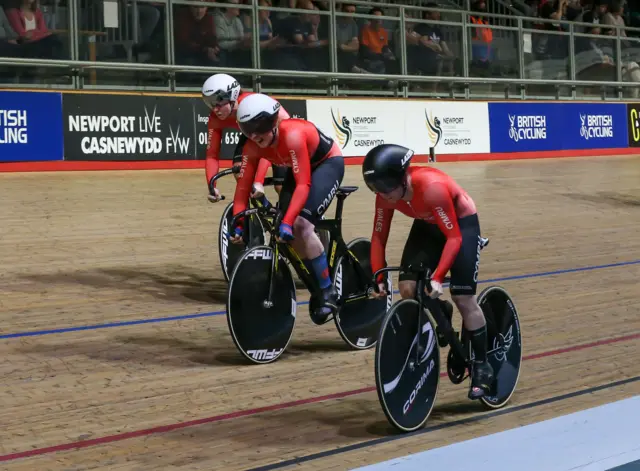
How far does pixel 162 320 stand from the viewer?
6.32 meters

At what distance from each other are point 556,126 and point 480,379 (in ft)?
44.2

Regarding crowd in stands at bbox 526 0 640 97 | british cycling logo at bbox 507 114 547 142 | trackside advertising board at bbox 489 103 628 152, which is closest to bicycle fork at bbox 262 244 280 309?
trackside advertising board at bbox 489 103 628 152

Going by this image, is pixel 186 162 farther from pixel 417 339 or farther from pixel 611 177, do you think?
pixel 417 339

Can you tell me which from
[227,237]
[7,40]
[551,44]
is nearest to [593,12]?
[551,44]

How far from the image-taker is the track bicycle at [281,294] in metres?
5.11

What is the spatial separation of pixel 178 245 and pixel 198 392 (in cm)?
409

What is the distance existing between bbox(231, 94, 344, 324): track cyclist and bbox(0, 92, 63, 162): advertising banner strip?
543 centimetres

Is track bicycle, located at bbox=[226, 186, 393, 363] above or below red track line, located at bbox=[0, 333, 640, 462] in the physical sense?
above

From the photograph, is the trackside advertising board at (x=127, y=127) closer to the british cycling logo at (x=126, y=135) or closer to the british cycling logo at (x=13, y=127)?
the british cycling logo at (x=126, y=135)

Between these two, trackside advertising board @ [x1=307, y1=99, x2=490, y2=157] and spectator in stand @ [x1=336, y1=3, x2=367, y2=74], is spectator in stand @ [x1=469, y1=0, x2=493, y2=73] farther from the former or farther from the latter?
spectator in stand @ [x1=336, y1=3, x2=367, y2=74]

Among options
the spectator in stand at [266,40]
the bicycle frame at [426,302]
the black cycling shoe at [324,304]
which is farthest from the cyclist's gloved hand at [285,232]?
the spectator in stand at [266,40]

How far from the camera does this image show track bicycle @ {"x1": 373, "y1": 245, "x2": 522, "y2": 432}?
3.90 metres

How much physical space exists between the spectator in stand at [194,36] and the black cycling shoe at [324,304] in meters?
7.14

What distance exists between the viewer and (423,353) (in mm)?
4062
